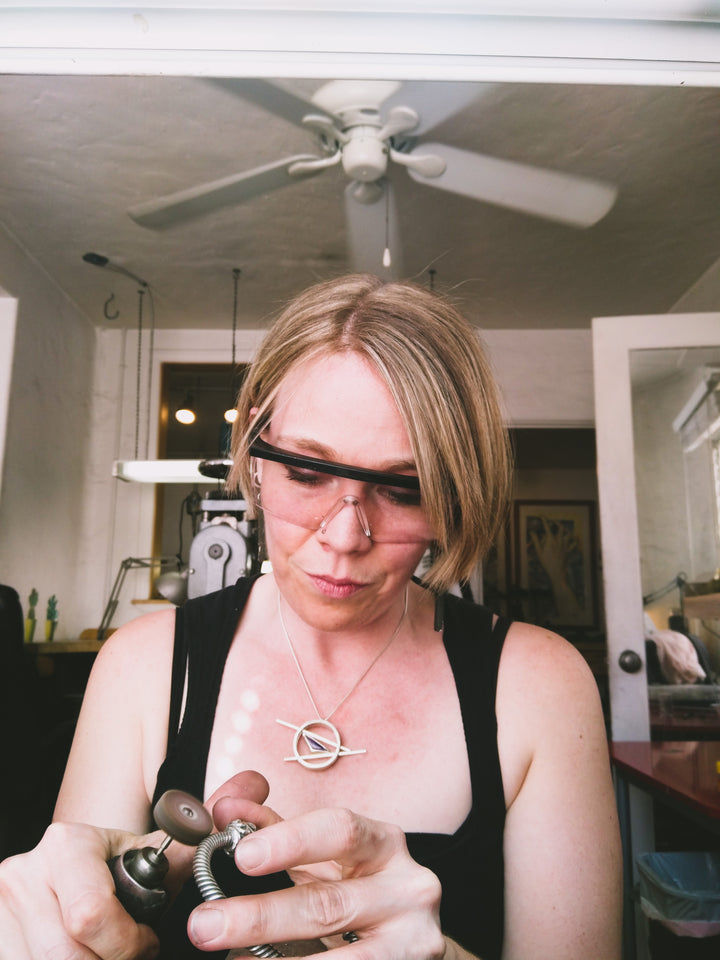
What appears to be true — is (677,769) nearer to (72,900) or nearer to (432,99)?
(72,900)

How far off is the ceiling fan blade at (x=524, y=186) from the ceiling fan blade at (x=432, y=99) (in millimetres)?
94

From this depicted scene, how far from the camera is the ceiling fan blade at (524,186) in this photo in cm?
258

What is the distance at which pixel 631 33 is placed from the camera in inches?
31.7

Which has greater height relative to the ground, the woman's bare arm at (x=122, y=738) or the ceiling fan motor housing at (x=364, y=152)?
the ceiling fan motor housing at (x=364, y=152)

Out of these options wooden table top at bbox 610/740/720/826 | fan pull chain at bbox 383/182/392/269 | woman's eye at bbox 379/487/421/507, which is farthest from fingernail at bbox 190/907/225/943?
fan pull chain at bbox 383/182/392/269

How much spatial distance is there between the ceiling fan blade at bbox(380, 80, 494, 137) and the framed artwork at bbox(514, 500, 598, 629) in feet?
16.2

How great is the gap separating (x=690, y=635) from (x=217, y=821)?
267 cm

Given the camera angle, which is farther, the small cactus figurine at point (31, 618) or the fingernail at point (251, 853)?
the small cactus figurine at point (31, 618)

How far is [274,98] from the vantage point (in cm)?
228

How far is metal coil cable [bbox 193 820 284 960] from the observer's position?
47 cm

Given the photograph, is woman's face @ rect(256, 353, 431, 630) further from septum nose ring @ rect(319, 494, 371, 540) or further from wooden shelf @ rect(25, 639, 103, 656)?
wooden shelf @ rect(25, 639, 103, 656)

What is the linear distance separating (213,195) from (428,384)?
81.1 inches

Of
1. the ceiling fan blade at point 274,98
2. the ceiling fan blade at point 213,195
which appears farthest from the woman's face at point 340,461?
the ceiling fan blade at point 213,195

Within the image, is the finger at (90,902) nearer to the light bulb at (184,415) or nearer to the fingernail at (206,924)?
the fingernail at (206,924)
